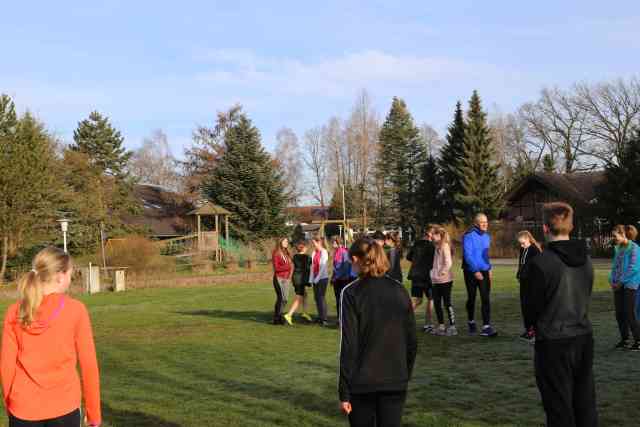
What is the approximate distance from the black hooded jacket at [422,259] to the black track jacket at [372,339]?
8.06 meters

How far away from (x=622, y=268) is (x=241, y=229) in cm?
3758

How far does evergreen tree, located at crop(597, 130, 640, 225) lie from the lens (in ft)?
127

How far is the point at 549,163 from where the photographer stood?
213 feet

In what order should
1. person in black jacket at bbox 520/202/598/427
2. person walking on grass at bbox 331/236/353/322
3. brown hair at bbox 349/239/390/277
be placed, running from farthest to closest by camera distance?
1. person walking on grass at bbox 331/236/353/322
2. person in black jacket at bbox 520/202/598/427
3. brown hair at bbox 349/239/390/277

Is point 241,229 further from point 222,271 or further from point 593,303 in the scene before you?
point 593,303

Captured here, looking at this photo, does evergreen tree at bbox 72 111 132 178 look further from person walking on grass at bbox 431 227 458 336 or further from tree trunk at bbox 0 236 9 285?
person walking on grass at bbox 431 227 458 336

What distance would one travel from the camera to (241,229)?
45.9m

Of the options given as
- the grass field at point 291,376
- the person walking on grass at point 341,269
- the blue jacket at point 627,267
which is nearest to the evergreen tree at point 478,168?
the grass field at point 291,376

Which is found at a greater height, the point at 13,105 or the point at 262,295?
the point at 13,105

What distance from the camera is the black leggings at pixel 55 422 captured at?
3.70 metres

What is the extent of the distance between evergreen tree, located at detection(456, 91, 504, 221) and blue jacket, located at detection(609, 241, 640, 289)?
42.3m

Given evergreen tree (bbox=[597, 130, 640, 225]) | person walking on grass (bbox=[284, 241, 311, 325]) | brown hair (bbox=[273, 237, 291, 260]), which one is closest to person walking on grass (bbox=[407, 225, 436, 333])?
person walking on grass (bbox=[284, 241, 311, 325])

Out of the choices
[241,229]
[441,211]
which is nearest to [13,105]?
[241,229]

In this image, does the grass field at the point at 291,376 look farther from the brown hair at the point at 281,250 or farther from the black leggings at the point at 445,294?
the brown hair at the point at 281,250
